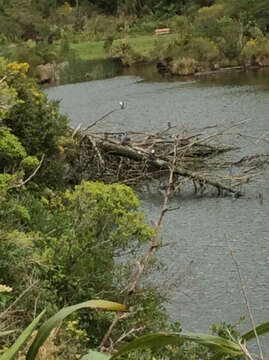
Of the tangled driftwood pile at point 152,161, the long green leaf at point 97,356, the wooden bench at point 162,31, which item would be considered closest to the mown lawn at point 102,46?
the wooden bench at point 162,31

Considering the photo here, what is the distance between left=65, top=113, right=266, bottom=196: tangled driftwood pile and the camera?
1973 cm

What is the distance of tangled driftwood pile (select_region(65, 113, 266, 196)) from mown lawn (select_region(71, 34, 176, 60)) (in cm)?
3364

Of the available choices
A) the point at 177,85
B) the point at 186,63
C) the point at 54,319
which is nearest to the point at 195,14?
the point at 186,63

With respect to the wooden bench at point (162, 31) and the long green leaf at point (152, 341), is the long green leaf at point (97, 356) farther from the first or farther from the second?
the wooden bench at point (162, 31)

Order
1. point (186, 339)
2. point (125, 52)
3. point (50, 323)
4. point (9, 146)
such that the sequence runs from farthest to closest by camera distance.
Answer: point (125, 52) → point (9, 146) → point (50, 323) → point (186, 339)

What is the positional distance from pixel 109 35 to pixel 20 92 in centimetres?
4975

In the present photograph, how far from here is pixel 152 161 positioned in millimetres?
20641

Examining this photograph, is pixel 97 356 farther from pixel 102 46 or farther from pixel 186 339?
pixel 102 46

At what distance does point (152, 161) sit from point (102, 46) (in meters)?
43.6

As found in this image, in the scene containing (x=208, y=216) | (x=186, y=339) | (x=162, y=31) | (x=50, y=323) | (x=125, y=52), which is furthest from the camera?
(x=162, y=31)

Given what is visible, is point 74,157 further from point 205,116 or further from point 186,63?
point 186,63

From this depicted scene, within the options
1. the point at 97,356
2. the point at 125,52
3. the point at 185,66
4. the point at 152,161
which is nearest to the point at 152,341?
the point at 97,356

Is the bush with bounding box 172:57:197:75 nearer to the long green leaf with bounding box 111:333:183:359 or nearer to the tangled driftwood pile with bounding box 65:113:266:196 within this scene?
the tangled driftwood pile with bounding box 65:113:266:196

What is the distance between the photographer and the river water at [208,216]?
39.9 feet
